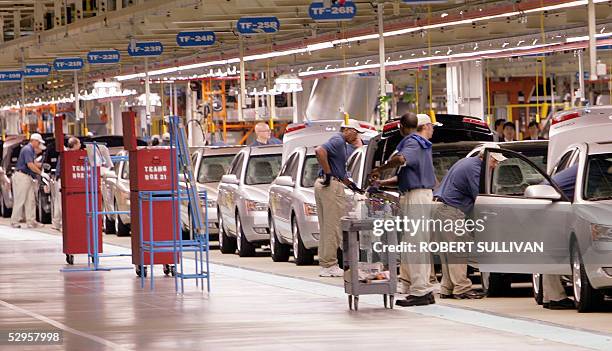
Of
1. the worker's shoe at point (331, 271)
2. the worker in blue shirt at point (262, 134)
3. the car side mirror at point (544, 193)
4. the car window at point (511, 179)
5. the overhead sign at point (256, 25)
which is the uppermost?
the overhead sign at point (256, 25)

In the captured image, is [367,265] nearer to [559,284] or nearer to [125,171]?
[559,284]

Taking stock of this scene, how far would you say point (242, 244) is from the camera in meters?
24.3

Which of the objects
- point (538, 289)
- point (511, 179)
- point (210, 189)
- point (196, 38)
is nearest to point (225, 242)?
point (210, 189)

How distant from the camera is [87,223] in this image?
73.6 ft

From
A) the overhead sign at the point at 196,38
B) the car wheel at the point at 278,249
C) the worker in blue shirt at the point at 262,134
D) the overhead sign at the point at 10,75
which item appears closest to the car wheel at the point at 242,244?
the car wheel at the point at 278,249

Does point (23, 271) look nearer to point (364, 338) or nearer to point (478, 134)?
point (478, 134)

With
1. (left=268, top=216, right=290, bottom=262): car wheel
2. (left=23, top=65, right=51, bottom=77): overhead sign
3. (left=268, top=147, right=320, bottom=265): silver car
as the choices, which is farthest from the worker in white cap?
(left=268, top=147, right=320, bottom=265): silver car

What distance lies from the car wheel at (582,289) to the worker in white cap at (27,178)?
21.4 metres

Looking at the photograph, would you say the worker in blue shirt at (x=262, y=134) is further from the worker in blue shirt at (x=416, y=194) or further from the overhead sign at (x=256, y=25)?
the worker in blue shirt at (x=416, y=194)

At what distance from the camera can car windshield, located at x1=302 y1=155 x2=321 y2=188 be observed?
72.4 feet

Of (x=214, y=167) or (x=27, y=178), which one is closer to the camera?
(x=214, y=167)

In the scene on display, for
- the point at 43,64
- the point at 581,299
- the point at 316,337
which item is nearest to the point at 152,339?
the point at 316,337

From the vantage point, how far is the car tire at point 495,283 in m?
16.4

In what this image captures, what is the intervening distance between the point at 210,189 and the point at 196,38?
5.85 metres
